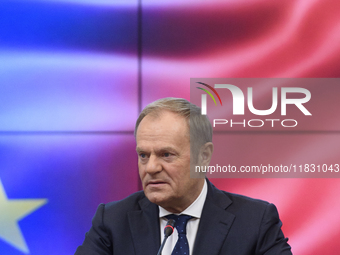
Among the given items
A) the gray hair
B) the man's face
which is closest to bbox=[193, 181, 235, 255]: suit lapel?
the man's face

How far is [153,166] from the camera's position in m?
1.74

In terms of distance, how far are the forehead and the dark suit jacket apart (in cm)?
36

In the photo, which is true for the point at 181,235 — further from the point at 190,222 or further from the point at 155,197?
the point at 155,197

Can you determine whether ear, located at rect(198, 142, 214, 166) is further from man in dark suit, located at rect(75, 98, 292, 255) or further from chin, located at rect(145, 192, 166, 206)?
chin, located at rect(145, 192, 166, 206)

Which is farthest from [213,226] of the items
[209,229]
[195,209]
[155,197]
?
[155,197]

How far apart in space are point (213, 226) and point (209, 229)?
2cm

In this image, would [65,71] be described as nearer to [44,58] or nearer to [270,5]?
[44,58]

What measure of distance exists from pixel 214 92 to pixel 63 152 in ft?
3.63

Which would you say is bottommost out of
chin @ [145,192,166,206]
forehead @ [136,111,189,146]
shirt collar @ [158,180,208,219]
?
shirt collar @ [158,180,208,219]

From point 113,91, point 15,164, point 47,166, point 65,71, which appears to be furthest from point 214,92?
point 15,164

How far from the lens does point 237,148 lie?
104 inches

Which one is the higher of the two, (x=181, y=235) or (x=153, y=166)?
(x=153, y=166)

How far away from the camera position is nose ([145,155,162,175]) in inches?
68.4

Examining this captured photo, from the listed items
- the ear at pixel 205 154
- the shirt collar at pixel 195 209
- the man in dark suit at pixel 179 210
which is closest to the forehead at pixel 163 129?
the man in dark suit at pixel 179 210
